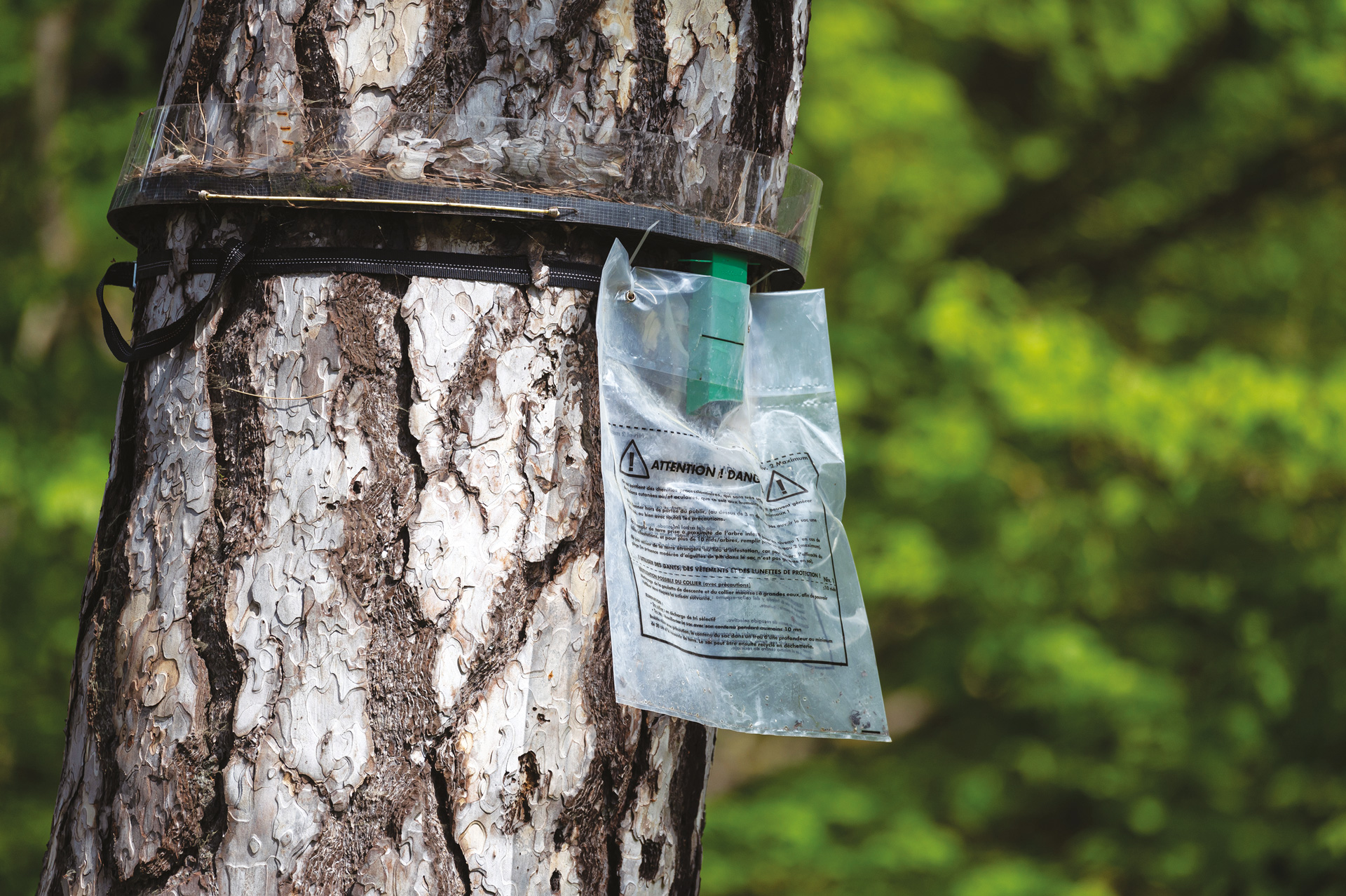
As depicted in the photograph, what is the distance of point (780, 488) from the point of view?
105 cm

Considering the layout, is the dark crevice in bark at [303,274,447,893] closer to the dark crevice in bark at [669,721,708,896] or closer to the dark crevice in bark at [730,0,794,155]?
the dark crevice in bark at [669,721,708,896]

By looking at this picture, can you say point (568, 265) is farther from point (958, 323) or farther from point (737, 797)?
point (737, 797)

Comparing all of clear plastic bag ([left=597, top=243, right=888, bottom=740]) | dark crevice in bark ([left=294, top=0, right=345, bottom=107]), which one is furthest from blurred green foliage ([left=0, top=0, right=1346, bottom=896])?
dark crevice in bark ([left=294, top=0, right=345, bottom=107])

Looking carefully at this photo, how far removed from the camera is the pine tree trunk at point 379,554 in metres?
0.88

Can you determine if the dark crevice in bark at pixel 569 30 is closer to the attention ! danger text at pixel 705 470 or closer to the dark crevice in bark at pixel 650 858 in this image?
the attention ! danger text at pixel 705 470

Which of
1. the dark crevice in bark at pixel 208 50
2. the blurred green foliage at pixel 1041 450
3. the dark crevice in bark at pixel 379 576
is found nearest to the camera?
the dark crevice in bark at pixel 379 576

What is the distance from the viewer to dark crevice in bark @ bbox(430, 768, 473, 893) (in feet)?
2.88

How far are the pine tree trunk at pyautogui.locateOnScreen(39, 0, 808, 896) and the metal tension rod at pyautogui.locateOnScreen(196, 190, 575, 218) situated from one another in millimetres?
27

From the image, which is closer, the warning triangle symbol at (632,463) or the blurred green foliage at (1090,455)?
the warning triangle symbol at (632,463)

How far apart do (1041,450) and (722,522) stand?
3.37m

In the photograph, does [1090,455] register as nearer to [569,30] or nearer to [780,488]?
[780,488]

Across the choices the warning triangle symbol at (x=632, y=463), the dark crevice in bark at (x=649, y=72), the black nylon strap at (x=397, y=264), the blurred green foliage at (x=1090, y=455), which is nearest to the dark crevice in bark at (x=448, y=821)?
the warning triangle symbol at (x=632, y=463)

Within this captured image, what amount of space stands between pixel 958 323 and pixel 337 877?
322cm

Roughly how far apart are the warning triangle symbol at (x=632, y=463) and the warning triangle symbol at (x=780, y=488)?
0.14 metres
